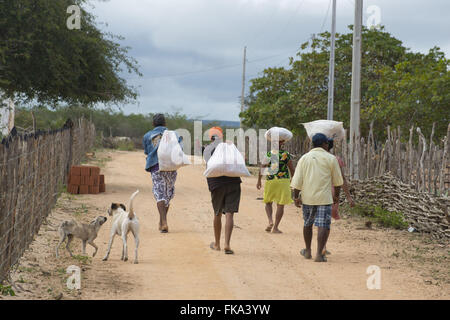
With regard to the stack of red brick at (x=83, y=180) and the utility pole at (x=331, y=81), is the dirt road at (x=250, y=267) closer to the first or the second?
the stack of red brick at (x=83, y=180)

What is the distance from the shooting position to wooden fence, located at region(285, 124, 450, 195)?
404 inches

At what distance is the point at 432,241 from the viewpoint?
9.98m

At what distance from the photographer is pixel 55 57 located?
1573 centimetres

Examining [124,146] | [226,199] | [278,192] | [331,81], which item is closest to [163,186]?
[278,192]

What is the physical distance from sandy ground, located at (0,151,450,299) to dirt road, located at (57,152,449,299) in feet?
0.03

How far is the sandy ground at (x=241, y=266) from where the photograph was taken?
20.9 feet

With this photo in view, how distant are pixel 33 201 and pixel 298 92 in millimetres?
19067

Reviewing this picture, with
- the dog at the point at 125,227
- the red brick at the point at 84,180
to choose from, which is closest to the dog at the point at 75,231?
the dog at the point at 125,227

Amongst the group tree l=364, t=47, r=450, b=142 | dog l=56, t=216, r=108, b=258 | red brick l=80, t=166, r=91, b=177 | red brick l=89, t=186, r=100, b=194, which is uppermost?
tree l=364, t=47, r=450, b=142

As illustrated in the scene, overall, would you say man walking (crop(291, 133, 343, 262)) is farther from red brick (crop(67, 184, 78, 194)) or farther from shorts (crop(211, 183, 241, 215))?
red brick (crop(67, 184, 78, 194))

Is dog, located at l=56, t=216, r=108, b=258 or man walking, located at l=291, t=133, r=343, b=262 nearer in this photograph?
man walking, located at l=291, t=133, r=343, b=262

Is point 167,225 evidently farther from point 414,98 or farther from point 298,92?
point 298,92

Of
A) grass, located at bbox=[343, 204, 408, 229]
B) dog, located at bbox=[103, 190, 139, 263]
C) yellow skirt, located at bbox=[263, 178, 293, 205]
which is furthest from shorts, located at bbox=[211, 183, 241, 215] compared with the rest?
grass, located at bbox=[343, 204, 408, 229]
